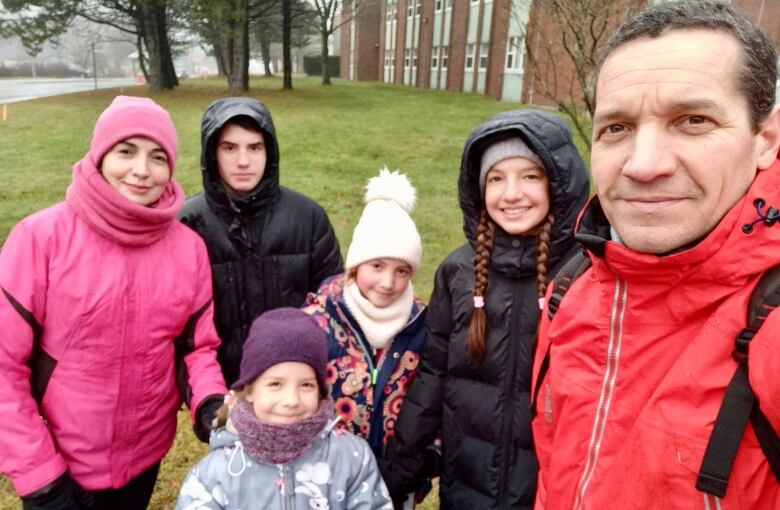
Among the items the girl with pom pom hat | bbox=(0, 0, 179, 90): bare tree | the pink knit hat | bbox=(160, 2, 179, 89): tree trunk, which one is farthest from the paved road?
the girl with pom pom hat

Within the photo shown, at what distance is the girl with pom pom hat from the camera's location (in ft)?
7.93

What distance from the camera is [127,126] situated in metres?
2.18

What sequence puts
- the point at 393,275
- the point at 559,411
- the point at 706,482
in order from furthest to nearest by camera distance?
the point at 393,275 → the point at 559,411 → the point at 706,482

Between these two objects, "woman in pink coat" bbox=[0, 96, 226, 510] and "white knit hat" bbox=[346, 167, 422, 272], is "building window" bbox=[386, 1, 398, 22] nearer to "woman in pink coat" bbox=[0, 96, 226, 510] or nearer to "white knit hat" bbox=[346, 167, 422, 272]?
"white knit hat" bbox=[346, 167, 422, 272]

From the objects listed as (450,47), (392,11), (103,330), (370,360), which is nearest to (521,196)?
(370,360)

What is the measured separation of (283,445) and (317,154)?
10548 millimetres

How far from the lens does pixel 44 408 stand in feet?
6.88

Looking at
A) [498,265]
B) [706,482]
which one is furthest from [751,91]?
[498,265]

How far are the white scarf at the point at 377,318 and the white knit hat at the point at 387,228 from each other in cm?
20

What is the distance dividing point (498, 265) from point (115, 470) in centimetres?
170

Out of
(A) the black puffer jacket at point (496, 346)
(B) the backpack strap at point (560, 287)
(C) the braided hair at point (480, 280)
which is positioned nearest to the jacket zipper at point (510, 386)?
(A) the black puffer jacket at point (496, 346)

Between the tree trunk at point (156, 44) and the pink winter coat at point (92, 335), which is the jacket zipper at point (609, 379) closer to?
the pink winter coat at point (92, 335)

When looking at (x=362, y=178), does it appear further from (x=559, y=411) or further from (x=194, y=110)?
(x=194, y=110)

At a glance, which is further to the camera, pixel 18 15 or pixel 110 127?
pixel 18 15
